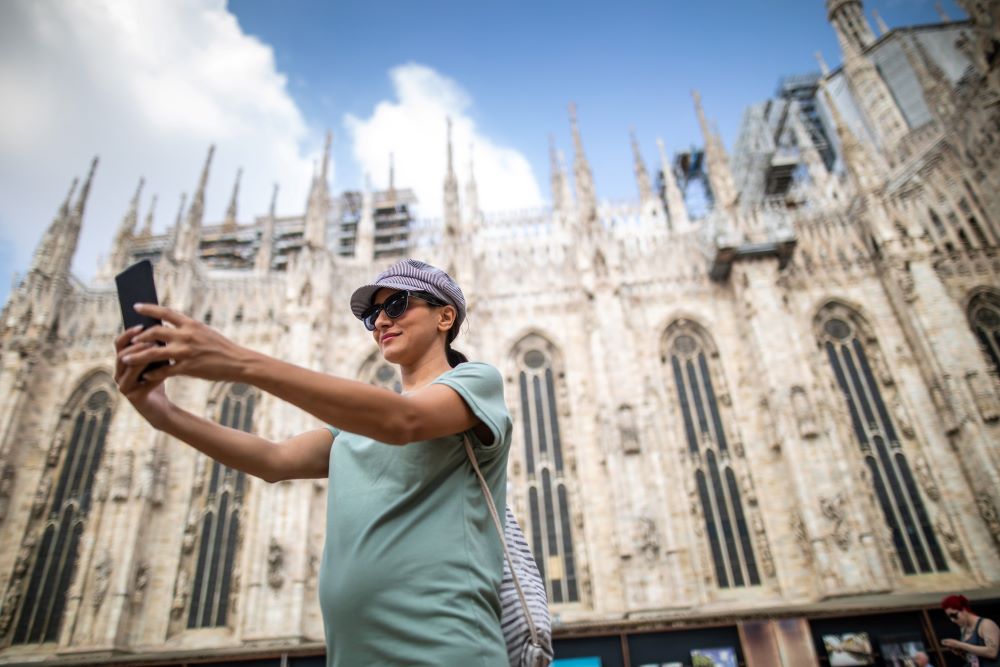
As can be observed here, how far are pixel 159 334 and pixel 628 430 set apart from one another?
49.0ft

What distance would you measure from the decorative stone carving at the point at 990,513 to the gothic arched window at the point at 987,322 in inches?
159

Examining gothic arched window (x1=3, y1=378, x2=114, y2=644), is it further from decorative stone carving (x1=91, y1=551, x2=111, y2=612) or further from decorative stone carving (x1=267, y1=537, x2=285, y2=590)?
decorative stone carving (x1=267, y1=537, x2=285, y2=590)

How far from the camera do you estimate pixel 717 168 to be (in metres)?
19.4

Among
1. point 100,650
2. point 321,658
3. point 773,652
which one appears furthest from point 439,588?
point 100,650

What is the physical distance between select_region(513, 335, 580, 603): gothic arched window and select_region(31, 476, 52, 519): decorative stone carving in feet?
45.1

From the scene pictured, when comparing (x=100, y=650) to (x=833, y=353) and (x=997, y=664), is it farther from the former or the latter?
(x=833, y=353)

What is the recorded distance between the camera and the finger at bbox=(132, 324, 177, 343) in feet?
4.05

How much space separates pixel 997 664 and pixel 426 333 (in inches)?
272

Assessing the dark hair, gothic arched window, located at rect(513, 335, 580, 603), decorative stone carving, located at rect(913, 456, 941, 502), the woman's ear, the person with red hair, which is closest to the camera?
the woman's ear

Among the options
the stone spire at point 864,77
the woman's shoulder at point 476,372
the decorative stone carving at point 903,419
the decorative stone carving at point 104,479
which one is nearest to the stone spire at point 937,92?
the stone spire at point 864,77

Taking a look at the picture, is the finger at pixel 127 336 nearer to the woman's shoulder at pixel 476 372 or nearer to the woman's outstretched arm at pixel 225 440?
the woman's outstretched arm at pixel 225 440

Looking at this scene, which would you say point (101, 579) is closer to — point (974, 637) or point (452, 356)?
point (452, 356)

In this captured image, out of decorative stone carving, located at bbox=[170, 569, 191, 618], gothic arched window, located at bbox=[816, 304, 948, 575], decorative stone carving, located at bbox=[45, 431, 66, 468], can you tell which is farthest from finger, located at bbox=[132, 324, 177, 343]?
decorative stone carving, located at bbox=[45, 431, 66, 468]

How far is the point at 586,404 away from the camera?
17.1 meters
